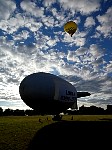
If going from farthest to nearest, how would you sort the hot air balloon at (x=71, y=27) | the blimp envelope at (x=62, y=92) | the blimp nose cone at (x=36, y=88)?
the hot air balloon at (x=71, y=27) → the blimp envelope at (x=62, y=92) → the blimp nose cone at (x=36, y=88)

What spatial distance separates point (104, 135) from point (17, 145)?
579cm

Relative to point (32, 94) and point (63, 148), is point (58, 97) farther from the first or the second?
point (63, 148)

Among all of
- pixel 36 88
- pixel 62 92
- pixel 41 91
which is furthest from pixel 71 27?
pixel 36 88

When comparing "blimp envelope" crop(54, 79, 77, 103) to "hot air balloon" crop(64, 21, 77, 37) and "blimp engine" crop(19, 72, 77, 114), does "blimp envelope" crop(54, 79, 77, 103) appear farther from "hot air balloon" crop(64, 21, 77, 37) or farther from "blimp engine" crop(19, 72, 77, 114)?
"hot air balloon" crop(64, 21, 77, 37)

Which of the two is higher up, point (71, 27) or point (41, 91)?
point (71, 27)

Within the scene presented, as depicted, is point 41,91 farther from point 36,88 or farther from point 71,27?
point 71,27

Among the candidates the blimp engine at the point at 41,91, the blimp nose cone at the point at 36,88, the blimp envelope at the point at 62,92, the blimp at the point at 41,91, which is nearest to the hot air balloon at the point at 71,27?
the blimp envelope at the point at 62,92

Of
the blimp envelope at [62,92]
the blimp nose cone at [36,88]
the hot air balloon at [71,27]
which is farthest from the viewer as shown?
the hot air balloon at [71,27]

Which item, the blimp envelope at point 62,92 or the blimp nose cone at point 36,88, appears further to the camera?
the blimp envelope at point 62,92

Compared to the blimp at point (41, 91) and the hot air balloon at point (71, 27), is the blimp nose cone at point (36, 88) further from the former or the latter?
the hot air balloon at point (71, 27)

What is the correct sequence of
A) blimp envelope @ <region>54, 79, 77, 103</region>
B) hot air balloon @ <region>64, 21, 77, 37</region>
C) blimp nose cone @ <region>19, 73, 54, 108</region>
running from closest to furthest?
blimp nose cone @ <region>19, 73, 54, 108</region>
blimp envelope @ <region>54, 79, 77, 103</region>
hot air balloon @ <region>64, 21, 77, 37</region>

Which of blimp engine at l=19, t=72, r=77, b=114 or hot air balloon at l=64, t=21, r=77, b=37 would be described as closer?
blimp engine at l=19, t=72, r=77, b=114

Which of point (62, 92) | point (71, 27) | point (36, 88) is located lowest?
point (36, 88)

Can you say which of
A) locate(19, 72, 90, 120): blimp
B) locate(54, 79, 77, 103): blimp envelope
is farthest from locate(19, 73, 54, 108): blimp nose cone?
locate(54, 79, 77, 103): blimp envelope
